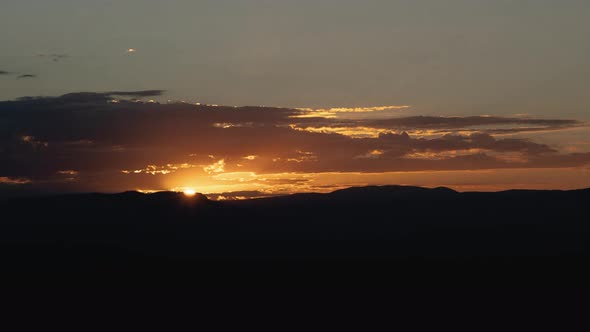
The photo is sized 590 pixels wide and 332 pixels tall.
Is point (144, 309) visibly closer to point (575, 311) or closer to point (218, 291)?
point (218, 291)

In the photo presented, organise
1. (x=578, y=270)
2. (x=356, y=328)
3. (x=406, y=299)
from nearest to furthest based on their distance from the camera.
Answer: (x=356, y=328) → (x=406, y=299) → (x=578, y=270)

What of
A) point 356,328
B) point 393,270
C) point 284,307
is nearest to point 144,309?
point 284,307

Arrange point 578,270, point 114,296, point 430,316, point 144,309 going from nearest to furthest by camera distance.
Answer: point 430,316 → point 144,309 → point 114,296 → point 578,270

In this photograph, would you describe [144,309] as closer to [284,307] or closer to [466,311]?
[284,307]

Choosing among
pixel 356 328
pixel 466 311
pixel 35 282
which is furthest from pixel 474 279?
pixel 35 282

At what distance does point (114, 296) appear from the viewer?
147 metres

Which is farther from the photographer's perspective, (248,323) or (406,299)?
(406,299)

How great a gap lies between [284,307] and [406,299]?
20337 millimetres

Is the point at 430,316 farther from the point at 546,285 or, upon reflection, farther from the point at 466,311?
the point at 546,285

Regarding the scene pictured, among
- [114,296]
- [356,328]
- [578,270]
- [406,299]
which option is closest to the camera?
[356,328]

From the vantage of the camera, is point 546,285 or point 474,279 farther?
point 474,279

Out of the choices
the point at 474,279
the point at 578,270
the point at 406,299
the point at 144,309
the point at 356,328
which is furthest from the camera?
the point at 578,270

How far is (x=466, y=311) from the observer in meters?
124

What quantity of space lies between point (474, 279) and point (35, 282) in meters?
83.5
